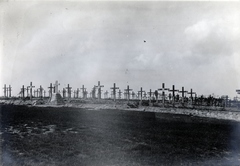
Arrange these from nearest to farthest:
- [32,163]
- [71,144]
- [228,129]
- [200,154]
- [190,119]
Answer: [32,163]
[200,154]
[71,144]
[228,129]
[190,119]

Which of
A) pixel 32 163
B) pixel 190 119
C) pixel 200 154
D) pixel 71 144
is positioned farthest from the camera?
pixel 190 119

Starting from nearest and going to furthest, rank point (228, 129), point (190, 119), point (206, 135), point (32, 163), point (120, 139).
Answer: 1. point (32, 163)
2. point (120, 139)
3. point (206, 135)
4. point (228, 129)
5. point (190, 119)

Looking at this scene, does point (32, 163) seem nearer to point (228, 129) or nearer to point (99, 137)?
point (99, 137)

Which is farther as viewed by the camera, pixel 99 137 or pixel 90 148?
pixel 99 137

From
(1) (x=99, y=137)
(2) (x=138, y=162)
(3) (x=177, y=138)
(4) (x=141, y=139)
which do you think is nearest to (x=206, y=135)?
(3) (x=177, y=138)

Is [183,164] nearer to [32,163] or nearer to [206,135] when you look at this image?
[32,163]

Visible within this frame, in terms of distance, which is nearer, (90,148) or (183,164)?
(183,164)

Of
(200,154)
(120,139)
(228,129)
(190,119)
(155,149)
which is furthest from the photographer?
(190,119)

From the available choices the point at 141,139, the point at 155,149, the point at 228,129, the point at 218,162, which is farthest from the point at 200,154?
the point at 228,129
